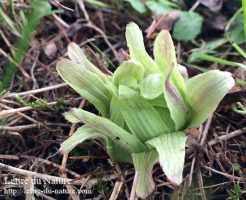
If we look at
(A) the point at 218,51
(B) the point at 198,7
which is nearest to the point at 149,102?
(A) the point at 218,51

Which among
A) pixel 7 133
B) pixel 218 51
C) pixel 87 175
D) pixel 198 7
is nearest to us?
pixel 87 175

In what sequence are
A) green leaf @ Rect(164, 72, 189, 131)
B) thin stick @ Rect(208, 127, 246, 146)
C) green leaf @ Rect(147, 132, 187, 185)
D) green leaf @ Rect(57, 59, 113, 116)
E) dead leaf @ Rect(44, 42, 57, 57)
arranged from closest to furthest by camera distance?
1. green leaf @ Rect(147, 132, 187, 185)
2. green leaf @ Rect(164, 72, 189, 131)
3. green leaf @ Rect(57, 59, 113, 116)
4. thin stick @ Rect(208, 127, 246, 146)
5. dead leaf @ Rect(44, 42, 57, 57)

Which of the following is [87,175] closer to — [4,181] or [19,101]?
[4,181]

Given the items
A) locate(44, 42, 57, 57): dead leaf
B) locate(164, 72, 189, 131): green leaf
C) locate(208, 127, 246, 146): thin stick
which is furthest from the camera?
locate(44, 42, 57, 57): dead leaf

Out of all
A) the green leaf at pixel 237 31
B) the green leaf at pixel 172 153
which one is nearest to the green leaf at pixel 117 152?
the green leaf at pixel 172 153

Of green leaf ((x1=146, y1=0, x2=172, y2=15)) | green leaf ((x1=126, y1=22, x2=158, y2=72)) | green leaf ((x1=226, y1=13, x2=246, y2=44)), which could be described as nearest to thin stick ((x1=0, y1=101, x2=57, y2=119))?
green leaf ((x1=126, y1=22, x2=158, y2=72))

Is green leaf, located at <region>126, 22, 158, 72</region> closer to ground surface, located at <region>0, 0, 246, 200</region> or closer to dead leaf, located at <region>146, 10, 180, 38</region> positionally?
ground surface, located at <region>0, 0, 246, 200</region>

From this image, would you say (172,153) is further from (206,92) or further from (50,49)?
(50,49)

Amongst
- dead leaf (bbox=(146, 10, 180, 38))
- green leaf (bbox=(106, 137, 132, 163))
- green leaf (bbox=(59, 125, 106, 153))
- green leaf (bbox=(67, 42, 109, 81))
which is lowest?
green leaf (bbox=(106, 137, 132, 163))
